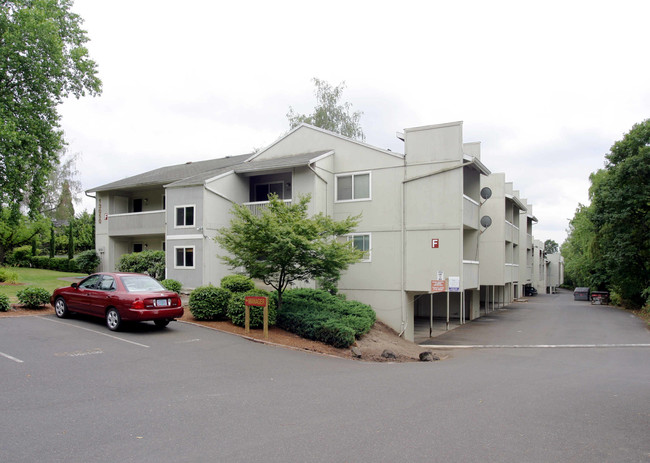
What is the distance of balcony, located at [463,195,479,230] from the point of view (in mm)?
22014

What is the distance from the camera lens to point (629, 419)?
670 cm

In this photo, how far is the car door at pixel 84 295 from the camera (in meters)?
13.5

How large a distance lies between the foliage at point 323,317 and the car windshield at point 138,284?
4.36 meters

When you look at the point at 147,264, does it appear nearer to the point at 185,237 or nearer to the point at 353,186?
the point at 185,237

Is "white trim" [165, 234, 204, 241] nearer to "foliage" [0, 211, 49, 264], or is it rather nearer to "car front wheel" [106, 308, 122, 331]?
"car front wheel" [106, 308, 122, 331]

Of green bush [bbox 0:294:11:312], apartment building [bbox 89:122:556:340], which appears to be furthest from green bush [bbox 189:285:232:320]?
apartment building [bbox 89:122:556:340]

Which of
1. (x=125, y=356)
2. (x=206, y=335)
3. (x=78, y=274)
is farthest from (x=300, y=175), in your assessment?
(x=78, y=274)

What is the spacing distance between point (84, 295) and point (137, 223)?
14.9 metres

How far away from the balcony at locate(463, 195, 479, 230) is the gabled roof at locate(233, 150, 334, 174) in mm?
6882

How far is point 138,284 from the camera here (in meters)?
13.3

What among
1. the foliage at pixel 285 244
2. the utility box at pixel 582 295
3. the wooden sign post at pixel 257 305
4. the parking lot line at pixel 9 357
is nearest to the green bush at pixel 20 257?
the foliage at pixel 285 244

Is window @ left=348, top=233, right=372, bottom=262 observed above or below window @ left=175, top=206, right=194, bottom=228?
below

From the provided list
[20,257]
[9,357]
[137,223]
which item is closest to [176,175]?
[137,223]

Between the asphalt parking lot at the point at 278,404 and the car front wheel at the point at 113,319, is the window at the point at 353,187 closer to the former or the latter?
the asphalt parking lot at the point at 278,404
